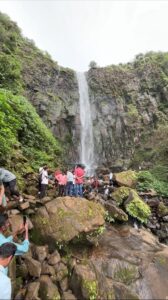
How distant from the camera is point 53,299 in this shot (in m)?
5.67

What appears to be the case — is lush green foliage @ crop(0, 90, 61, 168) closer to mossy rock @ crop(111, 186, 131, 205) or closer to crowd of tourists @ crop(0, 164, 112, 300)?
crowd of tourists @ crop(0, 164, 112, 300)

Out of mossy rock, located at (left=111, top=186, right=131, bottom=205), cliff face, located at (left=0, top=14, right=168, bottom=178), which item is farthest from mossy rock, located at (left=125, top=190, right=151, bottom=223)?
cliff face, located at (left=0, top=14, right=168, bottom=178)

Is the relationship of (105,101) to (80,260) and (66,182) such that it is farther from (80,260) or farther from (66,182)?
(80,260)

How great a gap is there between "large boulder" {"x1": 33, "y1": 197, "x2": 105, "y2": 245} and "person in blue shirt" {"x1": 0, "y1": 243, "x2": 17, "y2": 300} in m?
3.47

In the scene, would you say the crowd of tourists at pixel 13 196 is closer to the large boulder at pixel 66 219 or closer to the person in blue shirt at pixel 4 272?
the person in blue shirt at pixel 4 272

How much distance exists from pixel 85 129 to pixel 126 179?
36.7 ft

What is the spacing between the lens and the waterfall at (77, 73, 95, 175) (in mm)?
23922

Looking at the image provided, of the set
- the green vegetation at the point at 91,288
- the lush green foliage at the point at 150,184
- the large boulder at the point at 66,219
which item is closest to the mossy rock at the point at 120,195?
the lush green foliage at the point at 150,184

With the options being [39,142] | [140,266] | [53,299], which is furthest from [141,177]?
[53,299]

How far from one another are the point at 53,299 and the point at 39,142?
11.8 m

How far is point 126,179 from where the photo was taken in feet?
50.0

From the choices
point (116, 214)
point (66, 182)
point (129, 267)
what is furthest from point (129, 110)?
point (129, 267)

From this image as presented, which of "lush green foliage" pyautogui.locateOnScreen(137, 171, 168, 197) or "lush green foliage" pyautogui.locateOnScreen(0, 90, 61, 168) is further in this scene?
"lush green foliage" pyautogui.locateOnScreen(137, 171, 168, 197)

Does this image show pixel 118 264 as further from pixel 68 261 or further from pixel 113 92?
pixel 113 92
